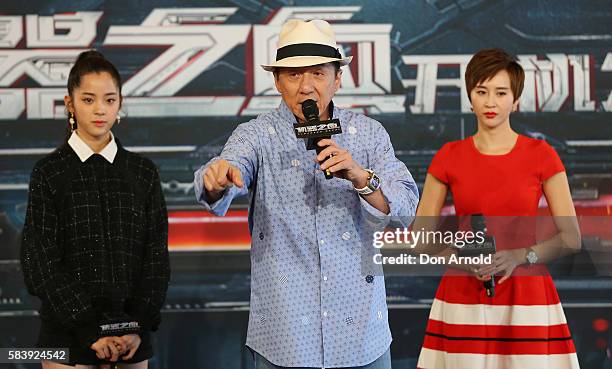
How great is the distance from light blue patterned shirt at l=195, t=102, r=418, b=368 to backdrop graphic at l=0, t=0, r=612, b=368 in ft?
6.31

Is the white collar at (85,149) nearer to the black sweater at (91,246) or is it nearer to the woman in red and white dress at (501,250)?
the black sweater at (91,246)

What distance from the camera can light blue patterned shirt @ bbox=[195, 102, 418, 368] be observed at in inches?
103

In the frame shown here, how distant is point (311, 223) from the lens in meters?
2.67

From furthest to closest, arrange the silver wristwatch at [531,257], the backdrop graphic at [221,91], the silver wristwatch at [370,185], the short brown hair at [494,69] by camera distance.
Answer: the backdrop graphic at [221,91], the short brown hair at [494,69], the silver wristwatch at [531,257], the silver wristwatch at [370,185]

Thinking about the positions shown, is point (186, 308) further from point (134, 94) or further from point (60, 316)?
point (60, 316)

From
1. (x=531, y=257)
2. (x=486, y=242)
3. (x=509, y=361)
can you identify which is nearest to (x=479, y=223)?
(x=486, y=242)

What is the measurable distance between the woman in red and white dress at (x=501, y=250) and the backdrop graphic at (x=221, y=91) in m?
1.25

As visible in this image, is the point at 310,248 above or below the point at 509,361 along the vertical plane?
above

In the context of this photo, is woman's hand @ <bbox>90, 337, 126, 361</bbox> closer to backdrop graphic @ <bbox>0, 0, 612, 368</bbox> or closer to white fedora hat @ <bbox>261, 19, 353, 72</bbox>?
white fedora hat @ <bbox>261, 19, 353, 72</bbox>

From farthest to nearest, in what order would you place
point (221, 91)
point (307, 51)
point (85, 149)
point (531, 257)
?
point (221, 91) < point (85, 149) < point (531, 257) < point (307, 51)

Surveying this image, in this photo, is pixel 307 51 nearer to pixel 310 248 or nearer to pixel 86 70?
pixel 310 248

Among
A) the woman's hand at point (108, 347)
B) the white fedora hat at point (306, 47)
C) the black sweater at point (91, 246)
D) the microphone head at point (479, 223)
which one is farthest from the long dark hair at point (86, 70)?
the microphone head at point (479, 223)

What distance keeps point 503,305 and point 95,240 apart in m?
1.44

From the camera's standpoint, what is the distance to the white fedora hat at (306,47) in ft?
9.04
